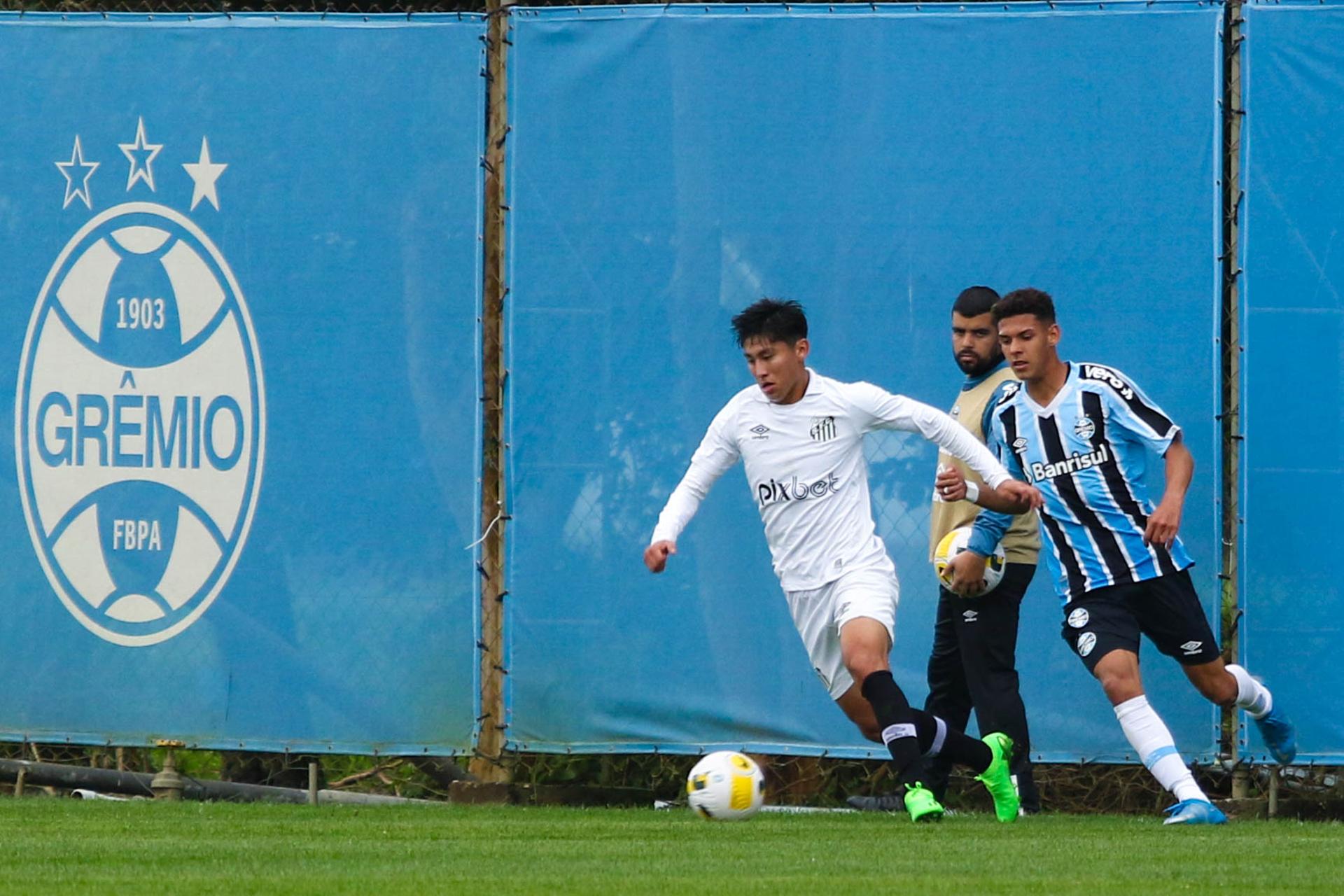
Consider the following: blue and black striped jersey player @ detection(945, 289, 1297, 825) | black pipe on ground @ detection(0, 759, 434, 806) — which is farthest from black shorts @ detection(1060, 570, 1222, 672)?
black pipe on ground @ detection(0, 759, 434, 806)

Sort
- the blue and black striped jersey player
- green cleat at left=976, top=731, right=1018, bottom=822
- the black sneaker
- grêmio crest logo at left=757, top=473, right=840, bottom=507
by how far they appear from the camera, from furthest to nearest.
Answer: the black sneaker → grêmio crest logo at left=757, top=473, right=840, bottom=507 → green cleat at left=976, top=731, right=1018, bottom=822 → the blue and black striped jersey player

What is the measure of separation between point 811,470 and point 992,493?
640mm

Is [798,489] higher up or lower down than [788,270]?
lower down

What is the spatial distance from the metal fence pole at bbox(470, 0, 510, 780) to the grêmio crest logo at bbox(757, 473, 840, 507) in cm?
120

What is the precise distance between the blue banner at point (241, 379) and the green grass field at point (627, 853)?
587mm

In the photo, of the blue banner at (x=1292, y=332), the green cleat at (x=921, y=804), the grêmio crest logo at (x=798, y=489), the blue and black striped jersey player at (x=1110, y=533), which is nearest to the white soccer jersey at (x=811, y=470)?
the grêmio crest logo at (x=798, y=489)

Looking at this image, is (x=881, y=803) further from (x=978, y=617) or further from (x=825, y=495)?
(x=825, y=495)

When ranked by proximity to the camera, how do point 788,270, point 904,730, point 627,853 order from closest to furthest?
1. point 627,853
2. point 904,730
3. point 788,270

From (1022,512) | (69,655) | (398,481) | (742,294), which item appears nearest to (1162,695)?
(1022,512)

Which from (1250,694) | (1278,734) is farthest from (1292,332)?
(1278,734)

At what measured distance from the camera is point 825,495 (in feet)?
23.2

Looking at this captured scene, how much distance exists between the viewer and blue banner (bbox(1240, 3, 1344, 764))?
290 inches

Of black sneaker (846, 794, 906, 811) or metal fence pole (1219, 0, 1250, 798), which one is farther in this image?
black sneaker (846, 794, 906, 811)

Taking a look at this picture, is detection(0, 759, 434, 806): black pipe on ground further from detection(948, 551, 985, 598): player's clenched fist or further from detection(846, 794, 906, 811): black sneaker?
detection(948, 551, 985, 598): player's clenched fist
